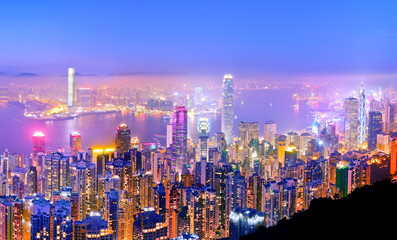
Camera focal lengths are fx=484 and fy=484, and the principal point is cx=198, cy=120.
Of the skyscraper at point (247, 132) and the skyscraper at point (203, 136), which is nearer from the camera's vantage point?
the skyscraper at point (203, 136)

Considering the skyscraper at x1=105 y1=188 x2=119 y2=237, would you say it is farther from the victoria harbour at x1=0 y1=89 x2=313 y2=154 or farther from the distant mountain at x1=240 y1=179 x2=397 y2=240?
the victoria harbour at x1=0 y1=89 x2=313 y2=154

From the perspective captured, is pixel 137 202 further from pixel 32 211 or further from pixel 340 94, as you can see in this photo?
pixel 340 94

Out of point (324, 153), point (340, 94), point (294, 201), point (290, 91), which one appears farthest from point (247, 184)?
point (340, 94)

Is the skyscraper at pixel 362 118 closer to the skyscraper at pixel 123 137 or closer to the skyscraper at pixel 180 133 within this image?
the skyscraper at pixel 180 133

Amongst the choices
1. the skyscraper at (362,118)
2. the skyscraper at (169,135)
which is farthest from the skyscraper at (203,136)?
the skyscraper at (362,118)

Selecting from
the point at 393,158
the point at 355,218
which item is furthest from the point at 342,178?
the point at 355,218

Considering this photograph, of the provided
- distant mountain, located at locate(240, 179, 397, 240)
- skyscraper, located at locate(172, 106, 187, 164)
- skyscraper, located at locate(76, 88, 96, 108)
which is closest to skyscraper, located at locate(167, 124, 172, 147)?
skyscraper, located at locate(172, 106, 187, 164)

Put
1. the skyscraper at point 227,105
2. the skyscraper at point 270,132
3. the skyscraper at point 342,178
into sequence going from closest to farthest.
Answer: the skyscraper at point 342,178
the skyscraper at point 270,132
the skyscraper at point 227,105
